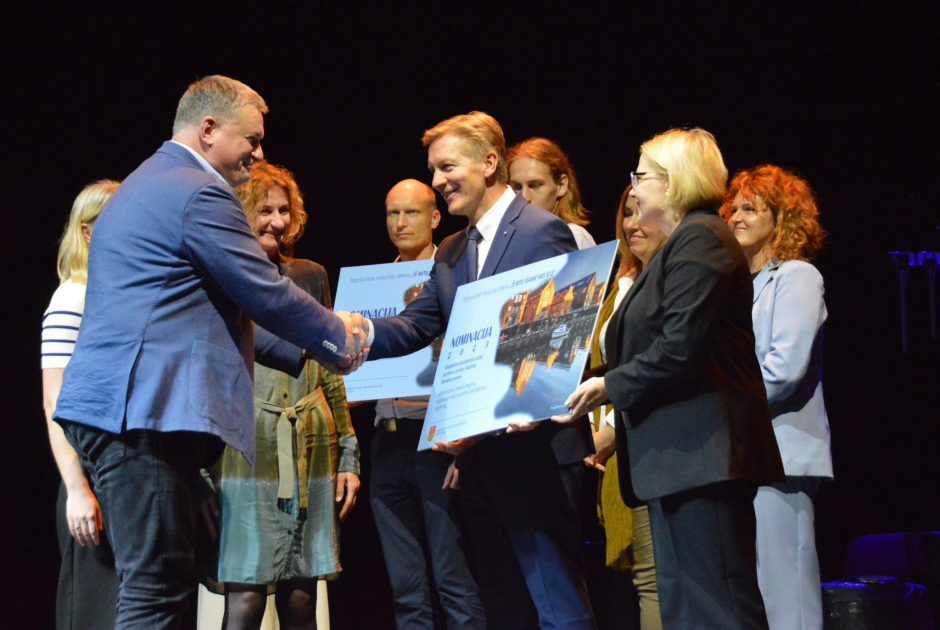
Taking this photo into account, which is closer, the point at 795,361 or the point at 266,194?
the point at 795,361

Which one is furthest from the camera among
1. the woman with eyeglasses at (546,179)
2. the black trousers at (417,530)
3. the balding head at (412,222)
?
the balding head at (412,222)

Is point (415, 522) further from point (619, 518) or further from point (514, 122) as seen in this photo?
point (514, 122)

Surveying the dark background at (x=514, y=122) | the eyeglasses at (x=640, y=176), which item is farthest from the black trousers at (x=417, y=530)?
the dark background at (x=514, y=122)

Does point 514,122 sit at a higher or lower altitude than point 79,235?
higher

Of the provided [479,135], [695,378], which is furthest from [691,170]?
[479,135]

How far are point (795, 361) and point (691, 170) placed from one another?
39.0 inches

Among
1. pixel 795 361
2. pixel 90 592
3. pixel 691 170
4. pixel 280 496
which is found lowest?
pixel 90 592

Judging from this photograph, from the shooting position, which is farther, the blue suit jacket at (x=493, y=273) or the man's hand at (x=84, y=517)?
the blue suit jacket at (x=493, y=273)

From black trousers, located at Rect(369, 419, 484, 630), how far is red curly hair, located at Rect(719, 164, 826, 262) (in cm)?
130

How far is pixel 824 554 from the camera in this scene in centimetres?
567

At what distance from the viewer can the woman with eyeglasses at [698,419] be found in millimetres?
2354

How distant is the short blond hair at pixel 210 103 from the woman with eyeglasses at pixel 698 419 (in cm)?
112

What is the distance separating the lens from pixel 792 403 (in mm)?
3402

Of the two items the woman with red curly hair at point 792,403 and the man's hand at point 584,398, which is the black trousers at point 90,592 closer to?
the man's hand at point 584,398
